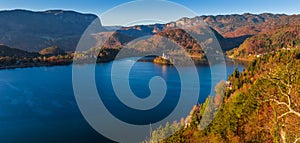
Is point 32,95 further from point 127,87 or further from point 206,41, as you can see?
point 206,41

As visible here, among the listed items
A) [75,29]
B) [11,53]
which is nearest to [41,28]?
[75,29]

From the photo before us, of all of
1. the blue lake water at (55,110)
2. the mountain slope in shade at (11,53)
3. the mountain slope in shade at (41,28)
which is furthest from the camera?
the mountain slope in shade at (41,28)

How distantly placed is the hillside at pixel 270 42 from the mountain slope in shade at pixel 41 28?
→ 29059 millimetres

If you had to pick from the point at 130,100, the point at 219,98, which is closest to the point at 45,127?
the point at 130,100

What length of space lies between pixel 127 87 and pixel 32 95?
4.94 meters

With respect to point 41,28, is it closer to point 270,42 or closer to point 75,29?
point 75,29

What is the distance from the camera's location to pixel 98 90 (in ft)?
48.3

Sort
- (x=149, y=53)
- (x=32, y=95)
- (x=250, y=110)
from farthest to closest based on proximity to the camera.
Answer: (x=149, y=53)
(x=32, y=95)
(x=250, y=110)

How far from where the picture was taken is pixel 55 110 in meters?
11.1

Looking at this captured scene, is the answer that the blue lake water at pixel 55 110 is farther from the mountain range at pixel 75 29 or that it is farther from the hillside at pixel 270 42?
the mountain range at pixel 75 29

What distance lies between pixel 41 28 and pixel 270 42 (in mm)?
57387

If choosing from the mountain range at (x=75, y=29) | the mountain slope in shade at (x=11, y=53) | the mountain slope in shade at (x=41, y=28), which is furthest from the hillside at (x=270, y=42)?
the mountain slope in shade at (x=41, y=28)

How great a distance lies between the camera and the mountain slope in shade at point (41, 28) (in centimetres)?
5119

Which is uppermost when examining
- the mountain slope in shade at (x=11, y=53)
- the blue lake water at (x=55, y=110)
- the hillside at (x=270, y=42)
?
the hillside at (x=270, y=42)
